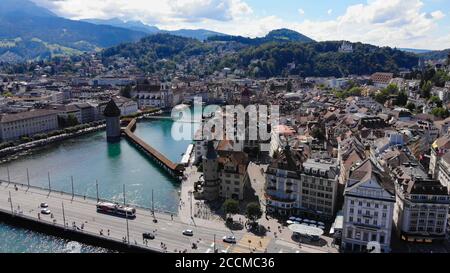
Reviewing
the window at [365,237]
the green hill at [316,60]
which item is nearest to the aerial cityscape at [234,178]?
the window at [365,237]

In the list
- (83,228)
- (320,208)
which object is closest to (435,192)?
(320,208)

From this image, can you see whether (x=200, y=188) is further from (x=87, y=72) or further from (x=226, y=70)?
(x=87, y=72)

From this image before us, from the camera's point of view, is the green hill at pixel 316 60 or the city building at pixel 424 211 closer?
the city building at pixel 424 211

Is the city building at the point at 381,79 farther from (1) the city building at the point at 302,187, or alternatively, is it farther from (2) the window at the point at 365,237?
(2) the window at the point at 365,237

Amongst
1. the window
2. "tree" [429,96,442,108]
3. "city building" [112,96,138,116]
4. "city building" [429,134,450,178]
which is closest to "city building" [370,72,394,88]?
"tree" [429,96,442,108]

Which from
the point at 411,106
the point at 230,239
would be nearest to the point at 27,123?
the point at 230,239

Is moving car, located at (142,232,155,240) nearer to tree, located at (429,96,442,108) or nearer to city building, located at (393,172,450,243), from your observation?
city building, located at (393,172,450,243)
